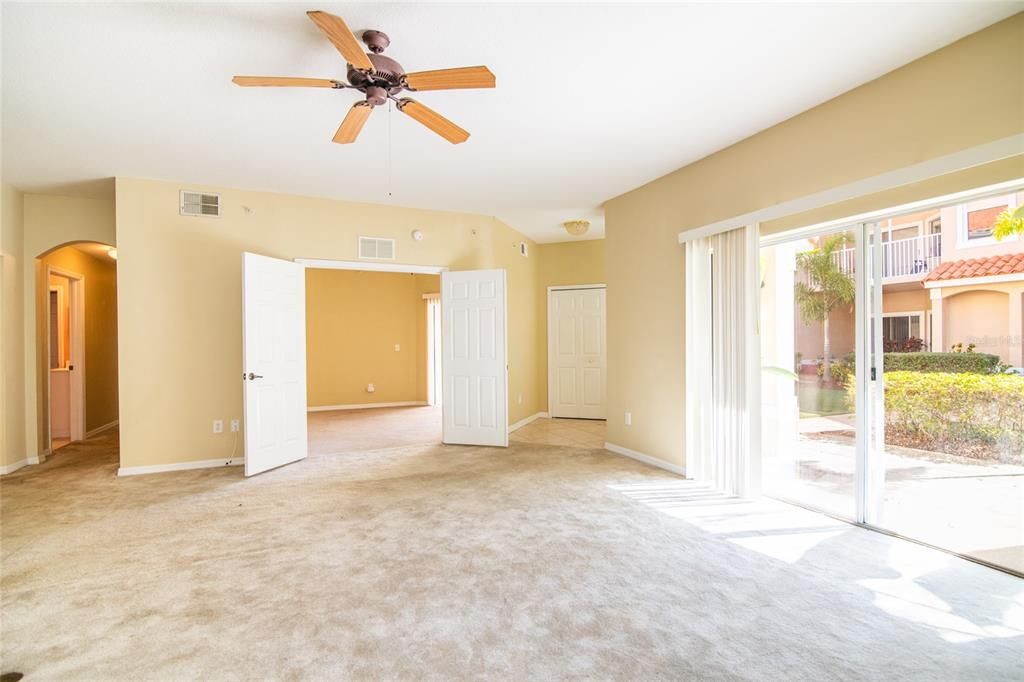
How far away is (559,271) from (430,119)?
17.2 ft

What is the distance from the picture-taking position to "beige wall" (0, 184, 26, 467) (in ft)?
15.3

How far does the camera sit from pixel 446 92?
9.77 feet

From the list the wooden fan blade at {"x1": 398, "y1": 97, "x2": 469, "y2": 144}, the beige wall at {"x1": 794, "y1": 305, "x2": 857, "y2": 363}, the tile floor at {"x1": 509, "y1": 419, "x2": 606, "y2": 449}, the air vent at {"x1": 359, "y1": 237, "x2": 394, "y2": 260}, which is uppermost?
the wooden fan blade at {"x1": 398, "y1": 97, "x2": 469, "y2": 144}

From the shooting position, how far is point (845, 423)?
10.8 ft

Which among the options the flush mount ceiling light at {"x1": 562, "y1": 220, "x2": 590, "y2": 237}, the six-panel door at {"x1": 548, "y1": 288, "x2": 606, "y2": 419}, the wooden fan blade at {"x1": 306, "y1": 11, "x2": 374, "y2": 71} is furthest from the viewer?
the six-panel door at {"x1": 548, "y1": 288, "x2": 606, "y2": 419}

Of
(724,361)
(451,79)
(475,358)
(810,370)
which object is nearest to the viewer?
(451,79)

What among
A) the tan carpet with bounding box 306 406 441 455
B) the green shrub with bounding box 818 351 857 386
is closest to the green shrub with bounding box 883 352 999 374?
the green shrub with bounding box 818 351 857 386

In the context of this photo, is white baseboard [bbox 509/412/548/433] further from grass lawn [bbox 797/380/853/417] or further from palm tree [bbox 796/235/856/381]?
palm tree [bbox 796/235/856/381]

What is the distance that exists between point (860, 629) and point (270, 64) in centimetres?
420

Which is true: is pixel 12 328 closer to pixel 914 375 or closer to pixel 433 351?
pixel 433 351

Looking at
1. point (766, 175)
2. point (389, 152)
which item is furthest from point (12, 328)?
point (766, 175)

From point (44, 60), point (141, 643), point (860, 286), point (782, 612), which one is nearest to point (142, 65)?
point (44, 60)

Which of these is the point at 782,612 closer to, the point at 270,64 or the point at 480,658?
the point at 480,658

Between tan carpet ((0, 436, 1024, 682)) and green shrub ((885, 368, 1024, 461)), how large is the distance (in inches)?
26.7
